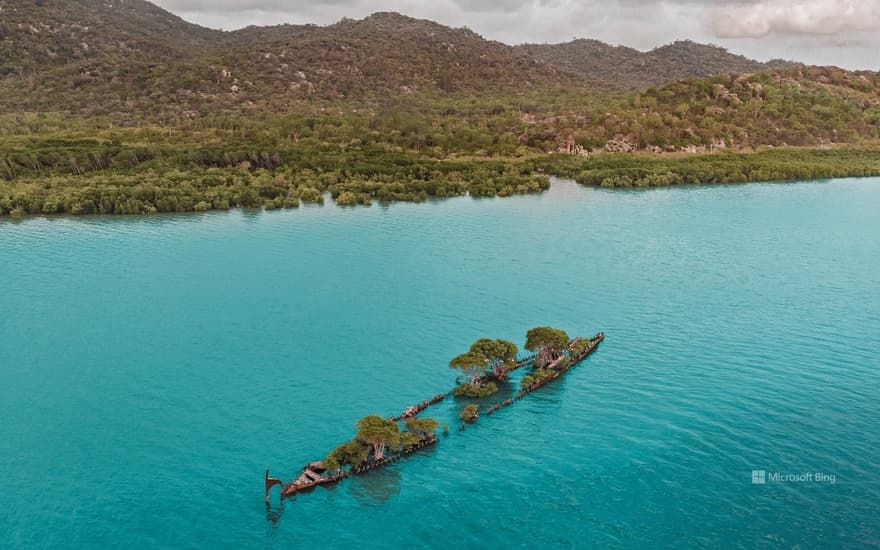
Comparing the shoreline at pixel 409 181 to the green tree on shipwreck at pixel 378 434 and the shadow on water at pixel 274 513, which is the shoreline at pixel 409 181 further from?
Answer: the shadow on water at pixel 274 513

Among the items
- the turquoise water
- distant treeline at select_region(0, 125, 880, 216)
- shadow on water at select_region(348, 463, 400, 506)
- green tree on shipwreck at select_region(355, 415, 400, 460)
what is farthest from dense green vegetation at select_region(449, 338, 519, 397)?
distant treeline at select_region(0, 125, 880, 216)

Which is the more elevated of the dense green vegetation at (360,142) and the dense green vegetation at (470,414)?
the dense green vegetation at (360,142)

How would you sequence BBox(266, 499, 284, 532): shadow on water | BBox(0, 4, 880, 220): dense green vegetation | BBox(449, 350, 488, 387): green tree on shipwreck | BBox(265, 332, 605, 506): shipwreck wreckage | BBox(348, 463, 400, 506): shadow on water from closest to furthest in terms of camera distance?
BBox(266, 499, 284, 532): shadow on water, BBox(348, 463, 400, 506): shadow on water, BBox(265, 332, 605, 506): shipwreck wreckage, BBox(449, 350, 488, 387): green tree on shipwreck, BBox(0, 4, 880, 220): dense green vegetation

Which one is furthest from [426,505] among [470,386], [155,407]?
[155,407]

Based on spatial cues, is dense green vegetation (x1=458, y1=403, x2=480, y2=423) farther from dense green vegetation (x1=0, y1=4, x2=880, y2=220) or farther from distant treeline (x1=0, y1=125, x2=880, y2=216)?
distant treeline (x1=0, y1=125, x2=880, y2=216)

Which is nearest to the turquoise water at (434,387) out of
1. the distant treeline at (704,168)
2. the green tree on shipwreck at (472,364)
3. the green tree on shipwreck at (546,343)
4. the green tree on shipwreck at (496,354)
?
the green tree on shipwreck at (472,364)

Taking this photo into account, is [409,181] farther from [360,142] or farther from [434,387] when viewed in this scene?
[434,387]

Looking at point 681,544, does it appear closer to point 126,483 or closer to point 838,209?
point 126,483

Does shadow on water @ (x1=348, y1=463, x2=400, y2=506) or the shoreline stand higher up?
the shoreline
